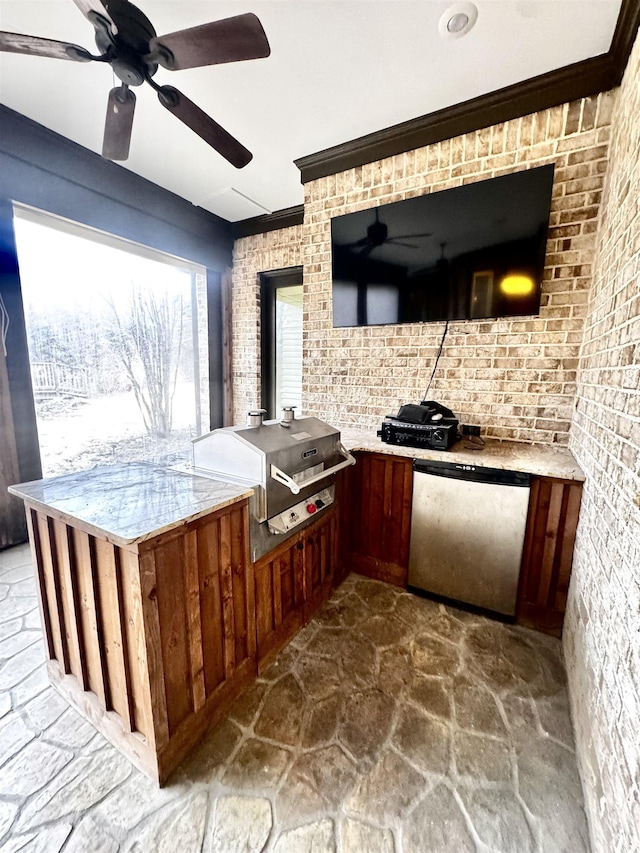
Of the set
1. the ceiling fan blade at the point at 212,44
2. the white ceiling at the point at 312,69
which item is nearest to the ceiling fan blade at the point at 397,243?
the white ceiling at the point at 312,69

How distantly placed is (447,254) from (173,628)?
2.56 m

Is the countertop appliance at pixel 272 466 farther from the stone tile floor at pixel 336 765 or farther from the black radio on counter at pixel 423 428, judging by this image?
the stone tile floor at pixel 336 765

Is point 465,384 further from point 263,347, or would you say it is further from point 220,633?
point 263,347

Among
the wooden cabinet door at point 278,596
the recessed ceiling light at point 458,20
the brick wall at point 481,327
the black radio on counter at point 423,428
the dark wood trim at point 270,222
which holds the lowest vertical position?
the wooden cabinet door at point 278,596

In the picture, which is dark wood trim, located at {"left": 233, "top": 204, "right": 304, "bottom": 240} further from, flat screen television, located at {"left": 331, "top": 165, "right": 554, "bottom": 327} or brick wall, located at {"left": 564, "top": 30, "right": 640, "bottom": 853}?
brick wall, located at {"left": 564, "top": 30, "right": 640, "bottom": 853}

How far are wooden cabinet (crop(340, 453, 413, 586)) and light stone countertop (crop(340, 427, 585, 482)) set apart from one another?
0.27 feet

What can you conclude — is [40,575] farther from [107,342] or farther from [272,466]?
[107,342]

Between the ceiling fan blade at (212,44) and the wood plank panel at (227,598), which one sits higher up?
the ceiling fan blade at (212,44)

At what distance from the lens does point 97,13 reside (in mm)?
1202

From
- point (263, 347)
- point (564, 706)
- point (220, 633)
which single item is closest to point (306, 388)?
point (263, 347)

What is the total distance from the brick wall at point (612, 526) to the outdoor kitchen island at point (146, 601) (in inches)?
48.2

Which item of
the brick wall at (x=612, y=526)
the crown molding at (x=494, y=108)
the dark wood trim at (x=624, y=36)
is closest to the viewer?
the brick wall at (x=612, y=526)

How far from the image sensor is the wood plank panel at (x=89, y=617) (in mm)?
1138

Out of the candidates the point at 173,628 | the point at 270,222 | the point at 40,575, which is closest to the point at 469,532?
the point at 173,628
